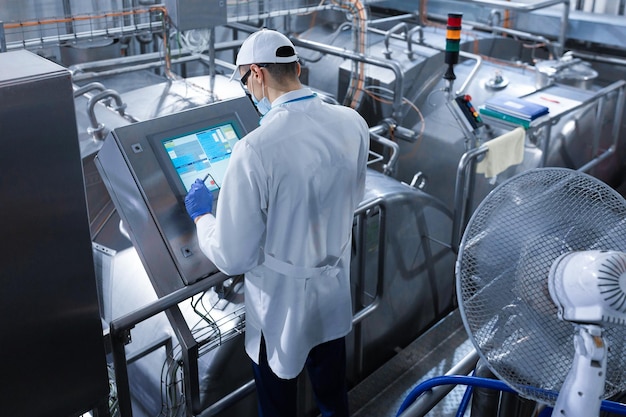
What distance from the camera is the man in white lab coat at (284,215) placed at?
1624 mm

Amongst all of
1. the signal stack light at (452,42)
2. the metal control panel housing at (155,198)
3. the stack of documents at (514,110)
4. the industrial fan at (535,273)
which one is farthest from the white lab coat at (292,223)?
the stack of documents at (514,110)

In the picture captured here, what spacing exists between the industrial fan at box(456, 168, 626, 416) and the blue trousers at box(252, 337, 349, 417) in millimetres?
863

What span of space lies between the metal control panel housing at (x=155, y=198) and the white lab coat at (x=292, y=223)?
0.11m

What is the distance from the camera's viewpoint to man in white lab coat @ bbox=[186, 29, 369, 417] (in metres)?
1.62

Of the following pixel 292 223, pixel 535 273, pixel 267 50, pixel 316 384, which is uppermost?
pixel 267 50

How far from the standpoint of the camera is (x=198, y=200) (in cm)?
175

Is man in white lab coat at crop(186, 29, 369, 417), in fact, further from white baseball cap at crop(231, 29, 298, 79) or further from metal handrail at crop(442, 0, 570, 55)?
metal handrail at crop(442, 0, 570, 55)

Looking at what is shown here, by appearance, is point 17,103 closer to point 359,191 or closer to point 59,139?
point 59,139

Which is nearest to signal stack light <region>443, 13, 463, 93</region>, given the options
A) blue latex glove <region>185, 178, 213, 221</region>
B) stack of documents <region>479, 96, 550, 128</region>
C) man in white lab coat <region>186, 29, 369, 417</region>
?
stack of documents <region>479, 96, 550, 128</region>

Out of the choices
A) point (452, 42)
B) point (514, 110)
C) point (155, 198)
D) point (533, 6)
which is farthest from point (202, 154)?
point (533, 6)

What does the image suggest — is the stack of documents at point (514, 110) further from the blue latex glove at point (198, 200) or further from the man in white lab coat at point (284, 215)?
the blue latex glove at point (198, 200)

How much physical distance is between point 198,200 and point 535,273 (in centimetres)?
94

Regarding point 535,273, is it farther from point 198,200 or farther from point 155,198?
point 155,198

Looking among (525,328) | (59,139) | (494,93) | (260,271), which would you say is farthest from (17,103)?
(494,93)
